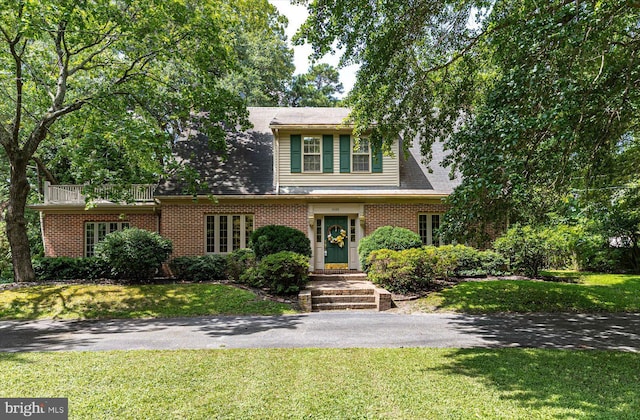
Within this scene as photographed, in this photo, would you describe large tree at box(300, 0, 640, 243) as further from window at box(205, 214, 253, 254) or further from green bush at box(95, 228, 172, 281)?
green bush at box(95, 228, 172, 281)

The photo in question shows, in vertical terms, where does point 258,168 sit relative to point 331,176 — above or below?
above

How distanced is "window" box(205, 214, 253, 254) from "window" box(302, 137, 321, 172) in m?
3.14

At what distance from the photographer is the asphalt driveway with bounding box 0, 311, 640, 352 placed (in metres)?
7.00

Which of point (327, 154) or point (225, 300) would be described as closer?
point (225, 300)

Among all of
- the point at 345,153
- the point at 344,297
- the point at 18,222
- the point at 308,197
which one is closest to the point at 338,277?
the point at 344,297

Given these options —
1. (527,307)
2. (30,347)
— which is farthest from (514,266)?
(30,347)

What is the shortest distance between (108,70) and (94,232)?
6899 mm

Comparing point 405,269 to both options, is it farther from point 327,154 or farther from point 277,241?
point 327,154

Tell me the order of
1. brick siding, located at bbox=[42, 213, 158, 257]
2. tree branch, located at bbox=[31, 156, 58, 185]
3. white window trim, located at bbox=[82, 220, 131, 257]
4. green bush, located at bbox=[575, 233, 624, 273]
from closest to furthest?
green bush, located at bbox=[575, 233, 624, 273] < brick siding, located at bbox=[42, 213, 158, 257] < white window trim, located at bbox=[82, 220, 131, 257] < tree branch, located at bbox=[31, 156, 58, 185]

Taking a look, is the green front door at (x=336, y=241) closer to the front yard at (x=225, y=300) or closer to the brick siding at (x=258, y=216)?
the brick siding at (x=258, y=216)

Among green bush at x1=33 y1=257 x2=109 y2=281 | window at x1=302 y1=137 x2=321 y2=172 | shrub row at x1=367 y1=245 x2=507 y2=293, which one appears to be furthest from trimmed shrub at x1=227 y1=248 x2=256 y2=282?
green bush at x1=33 y1=257 x2=109 y2=281

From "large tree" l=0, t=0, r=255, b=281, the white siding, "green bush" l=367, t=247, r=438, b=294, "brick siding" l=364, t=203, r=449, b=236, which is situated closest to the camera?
"large tree" l=0, t=0, r=255, b=281

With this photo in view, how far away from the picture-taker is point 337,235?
15094 mm

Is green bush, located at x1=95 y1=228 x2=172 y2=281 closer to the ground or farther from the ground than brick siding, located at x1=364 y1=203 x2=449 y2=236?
closer to the ground
